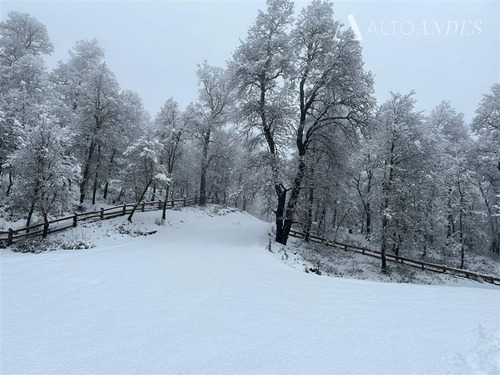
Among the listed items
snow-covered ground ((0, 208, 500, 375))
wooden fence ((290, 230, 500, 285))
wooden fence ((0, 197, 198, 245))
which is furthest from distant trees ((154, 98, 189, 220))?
snow-covered ground ((0, 208, 500, 375))

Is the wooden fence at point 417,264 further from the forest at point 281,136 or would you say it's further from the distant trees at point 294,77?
the distant trees at point 294,77

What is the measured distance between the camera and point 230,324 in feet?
16.3

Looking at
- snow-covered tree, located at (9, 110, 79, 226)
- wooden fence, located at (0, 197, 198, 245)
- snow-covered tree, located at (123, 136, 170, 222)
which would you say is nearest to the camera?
wooden fence, located at (0, 197, 198, 245)

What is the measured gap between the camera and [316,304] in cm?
614

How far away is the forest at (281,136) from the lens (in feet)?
51.9

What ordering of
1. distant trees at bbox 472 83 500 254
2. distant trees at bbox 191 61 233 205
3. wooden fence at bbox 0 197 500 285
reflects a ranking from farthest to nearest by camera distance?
distant trees at bbox 191 61 233 205 < distant trees at bbox 472 83 500 254 < wooden fence at bbox 0 197 500 285

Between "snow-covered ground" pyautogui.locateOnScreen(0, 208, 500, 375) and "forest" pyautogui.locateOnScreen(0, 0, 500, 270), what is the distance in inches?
348

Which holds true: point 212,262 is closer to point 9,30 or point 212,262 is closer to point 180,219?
point 180,219

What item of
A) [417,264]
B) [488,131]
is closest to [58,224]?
[417,264]

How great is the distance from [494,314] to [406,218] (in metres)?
14.3

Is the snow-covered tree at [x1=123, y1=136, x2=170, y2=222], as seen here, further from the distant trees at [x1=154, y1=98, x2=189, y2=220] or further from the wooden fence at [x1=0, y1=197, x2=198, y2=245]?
the distant trees at [x1=154, y1=98, x2=189, y2=220]

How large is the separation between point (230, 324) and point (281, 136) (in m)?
14.3

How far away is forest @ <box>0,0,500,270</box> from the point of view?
15828 millimetres

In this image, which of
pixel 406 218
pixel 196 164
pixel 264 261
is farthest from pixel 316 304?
pixel 196 164
